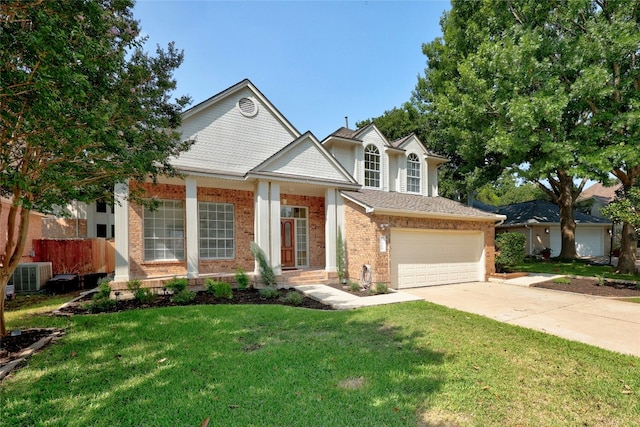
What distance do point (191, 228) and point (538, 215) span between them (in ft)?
90.2

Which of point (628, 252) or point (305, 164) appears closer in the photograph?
point (305, 164)

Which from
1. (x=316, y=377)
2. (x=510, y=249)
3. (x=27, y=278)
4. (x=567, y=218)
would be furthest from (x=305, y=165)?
(x=567, y=218)

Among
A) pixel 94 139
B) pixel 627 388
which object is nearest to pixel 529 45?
pixel 627 388

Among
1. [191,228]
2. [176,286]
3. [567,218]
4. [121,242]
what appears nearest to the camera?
[176,286]

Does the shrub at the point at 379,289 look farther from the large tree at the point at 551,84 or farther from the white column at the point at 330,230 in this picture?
the large tree at the point at 551,84

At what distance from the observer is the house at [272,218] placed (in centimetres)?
1042

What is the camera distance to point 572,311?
7.81 meters

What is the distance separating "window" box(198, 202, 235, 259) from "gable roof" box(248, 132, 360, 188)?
8.23 ft

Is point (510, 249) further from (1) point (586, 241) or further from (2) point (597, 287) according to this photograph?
(1) point (586, 241)

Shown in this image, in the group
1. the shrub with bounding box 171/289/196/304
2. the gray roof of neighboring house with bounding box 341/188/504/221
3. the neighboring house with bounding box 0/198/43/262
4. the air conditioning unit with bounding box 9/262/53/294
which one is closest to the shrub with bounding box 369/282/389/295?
the gray roof of neighboring house with bounding box 341/188/504/221

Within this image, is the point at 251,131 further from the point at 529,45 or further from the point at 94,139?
the point at 529,45

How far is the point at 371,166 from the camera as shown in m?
14.8

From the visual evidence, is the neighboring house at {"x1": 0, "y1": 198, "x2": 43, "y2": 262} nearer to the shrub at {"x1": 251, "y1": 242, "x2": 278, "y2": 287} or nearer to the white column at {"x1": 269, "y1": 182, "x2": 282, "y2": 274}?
the shrub at {"x1": 251, "y1": 242, "x2": 278, "y2": 287}

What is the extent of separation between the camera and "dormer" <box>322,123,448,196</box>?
14.1m
